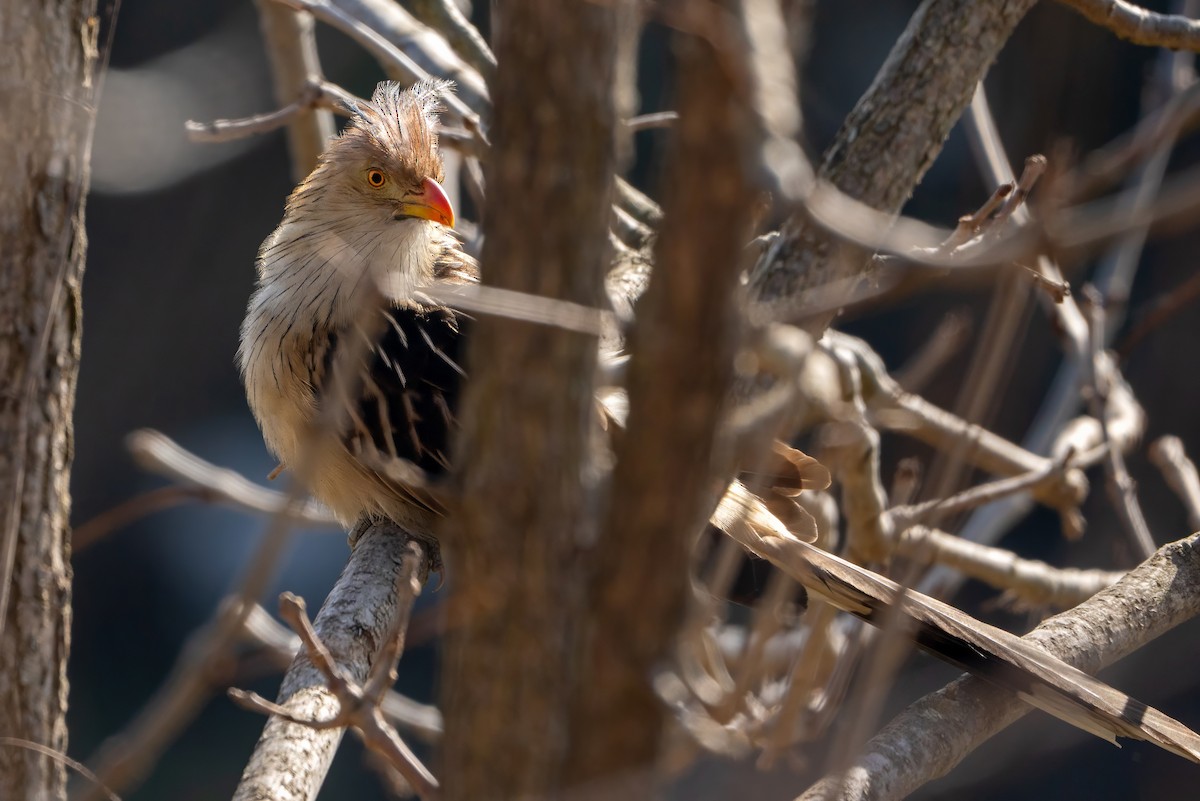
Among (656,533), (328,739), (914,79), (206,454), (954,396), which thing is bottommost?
(206,454)

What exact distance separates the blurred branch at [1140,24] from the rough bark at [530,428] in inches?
76.4

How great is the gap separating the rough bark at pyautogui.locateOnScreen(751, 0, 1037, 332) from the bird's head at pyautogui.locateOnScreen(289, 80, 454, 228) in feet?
3.67

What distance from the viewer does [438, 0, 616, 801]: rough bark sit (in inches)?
47.4

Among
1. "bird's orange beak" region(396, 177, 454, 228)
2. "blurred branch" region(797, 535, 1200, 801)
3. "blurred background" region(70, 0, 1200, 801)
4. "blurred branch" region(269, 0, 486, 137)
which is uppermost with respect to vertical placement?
"blurred branch" region(269, 0, 486, 137)

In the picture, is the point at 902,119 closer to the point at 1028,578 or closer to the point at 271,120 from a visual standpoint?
the point at 1028,578

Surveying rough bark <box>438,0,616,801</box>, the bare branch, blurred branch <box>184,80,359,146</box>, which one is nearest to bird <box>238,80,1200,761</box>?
the bare branch

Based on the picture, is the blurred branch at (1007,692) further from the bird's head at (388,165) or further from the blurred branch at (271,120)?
the blurred branch at (271,120)

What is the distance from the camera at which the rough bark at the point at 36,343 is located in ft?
6.87

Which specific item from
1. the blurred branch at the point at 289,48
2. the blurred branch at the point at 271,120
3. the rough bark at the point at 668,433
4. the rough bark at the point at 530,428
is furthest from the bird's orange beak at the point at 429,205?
the rough bark at the point at 668,433

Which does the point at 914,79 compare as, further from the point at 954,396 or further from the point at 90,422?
the point at 90,422

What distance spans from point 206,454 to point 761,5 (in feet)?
25.4

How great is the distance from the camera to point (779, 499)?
3.31 meters

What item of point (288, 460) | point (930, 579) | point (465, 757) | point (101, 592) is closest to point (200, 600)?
point (101, 592)

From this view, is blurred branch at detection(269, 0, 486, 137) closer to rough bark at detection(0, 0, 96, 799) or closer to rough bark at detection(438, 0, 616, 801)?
rough bark at detection(0, 0, 96, 799)
